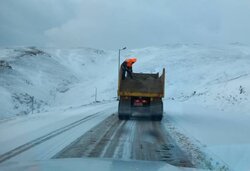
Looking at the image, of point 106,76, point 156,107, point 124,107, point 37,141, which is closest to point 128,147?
point 37,141

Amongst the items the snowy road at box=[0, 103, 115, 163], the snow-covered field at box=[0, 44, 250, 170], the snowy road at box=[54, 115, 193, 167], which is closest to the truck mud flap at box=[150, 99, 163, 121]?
the snow-covered field at box=[0, 44, 250, 170]

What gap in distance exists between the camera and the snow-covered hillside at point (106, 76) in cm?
3849

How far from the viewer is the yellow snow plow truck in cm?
2281

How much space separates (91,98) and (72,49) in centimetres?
5362

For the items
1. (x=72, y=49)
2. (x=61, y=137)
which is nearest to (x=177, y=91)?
(x=61, y=137)

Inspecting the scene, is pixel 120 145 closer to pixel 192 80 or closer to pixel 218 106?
pixel 218 106

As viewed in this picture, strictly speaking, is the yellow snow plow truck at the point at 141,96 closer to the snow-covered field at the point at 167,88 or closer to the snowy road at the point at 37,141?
the snow-covered field at the point at 167,88

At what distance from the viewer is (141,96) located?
22906 mm

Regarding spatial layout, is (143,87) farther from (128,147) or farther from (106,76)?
(106,76)

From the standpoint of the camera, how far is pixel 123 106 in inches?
907

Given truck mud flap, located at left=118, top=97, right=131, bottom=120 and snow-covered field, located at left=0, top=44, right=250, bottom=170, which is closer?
snow-covered field, located at left=0, top=44, right=250, bottom=170

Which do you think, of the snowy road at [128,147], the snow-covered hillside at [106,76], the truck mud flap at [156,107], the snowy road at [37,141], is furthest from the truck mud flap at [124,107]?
the snow-covered hillside at [106,76]

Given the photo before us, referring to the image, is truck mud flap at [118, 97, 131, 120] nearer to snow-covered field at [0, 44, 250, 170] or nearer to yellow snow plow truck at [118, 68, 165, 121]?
yellow snow plow truck at [118, 68, 165, 121]

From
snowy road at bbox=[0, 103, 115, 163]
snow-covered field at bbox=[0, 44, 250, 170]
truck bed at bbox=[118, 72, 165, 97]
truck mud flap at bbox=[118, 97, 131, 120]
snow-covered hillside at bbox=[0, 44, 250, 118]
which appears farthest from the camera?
snow-covered hillside at bbox=[0, 44, 250, 118]
